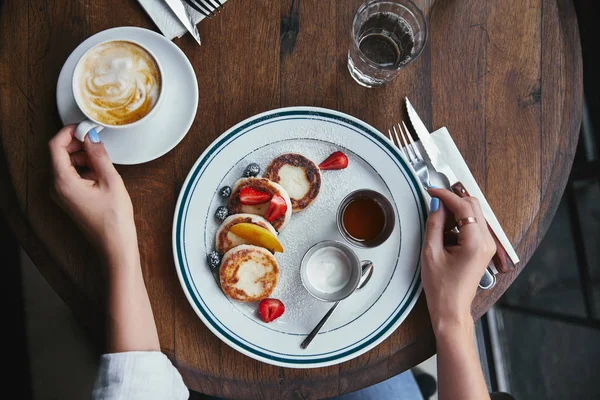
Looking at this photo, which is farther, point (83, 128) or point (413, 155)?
point (413, 155)

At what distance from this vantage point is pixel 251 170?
1.19 metres

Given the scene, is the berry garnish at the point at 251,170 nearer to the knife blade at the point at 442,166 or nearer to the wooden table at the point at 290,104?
the wooden table at the point at 290,104

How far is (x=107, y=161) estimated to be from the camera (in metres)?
1.12

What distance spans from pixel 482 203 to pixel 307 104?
48 centimetres

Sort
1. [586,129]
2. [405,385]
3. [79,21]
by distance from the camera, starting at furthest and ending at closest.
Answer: [586,129] → [405,385] → [79,21]

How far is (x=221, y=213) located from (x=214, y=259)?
0.35ft

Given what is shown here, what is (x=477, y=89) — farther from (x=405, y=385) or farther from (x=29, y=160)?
(x=29, y=160)

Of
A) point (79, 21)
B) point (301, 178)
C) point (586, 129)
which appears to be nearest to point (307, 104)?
point (301, 178)

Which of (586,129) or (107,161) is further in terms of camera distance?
(586,129)

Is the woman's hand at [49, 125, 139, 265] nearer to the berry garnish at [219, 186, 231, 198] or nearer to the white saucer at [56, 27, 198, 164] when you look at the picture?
the white saucer at [56, 27, 198, 164]

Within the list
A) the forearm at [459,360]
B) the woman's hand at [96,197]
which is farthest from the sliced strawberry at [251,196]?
the forearm at [459,360]

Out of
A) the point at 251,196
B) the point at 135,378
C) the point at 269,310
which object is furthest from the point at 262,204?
the point at 135,378

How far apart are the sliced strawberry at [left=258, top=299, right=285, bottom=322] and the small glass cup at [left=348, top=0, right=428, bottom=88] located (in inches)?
22.2

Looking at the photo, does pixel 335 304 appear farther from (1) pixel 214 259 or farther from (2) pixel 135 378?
(2) pixel 135 378
